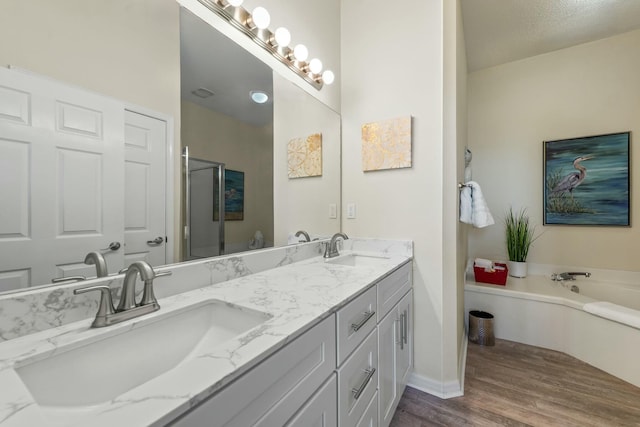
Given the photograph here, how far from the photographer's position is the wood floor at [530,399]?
1.39 m

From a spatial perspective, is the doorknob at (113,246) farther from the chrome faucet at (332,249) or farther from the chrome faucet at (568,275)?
the chrome faucet at (568,275)

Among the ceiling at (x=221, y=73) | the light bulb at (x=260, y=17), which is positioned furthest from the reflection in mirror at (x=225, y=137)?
the light bulb at (x=260, y=17)

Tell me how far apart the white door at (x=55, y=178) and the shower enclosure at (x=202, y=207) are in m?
0.23

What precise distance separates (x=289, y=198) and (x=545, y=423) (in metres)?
1.80

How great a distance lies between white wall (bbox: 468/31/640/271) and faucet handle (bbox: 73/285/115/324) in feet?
10.7

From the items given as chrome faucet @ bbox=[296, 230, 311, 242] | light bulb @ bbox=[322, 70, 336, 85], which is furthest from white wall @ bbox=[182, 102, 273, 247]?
light bulb @ bbox=[322, 70, 336, 85]

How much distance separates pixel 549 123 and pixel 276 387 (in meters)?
3.45

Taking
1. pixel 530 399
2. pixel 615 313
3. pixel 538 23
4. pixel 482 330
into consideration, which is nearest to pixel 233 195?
pixel 530 399

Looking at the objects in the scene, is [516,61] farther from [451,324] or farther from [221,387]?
[221,387]

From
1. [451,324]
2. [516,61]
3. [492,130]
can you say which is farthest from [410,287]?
[516,61]

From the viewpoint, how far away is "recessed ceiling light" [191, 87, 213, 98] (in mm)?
1028

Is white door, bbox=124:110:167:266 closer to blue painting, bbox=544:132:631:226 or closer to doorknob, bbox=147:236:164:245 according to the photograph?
doorknob, bbox=147:236:164:245

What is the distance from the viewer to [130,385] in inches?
23.6

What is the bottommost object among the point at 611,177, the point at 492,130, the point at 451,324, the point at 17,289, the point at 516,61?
the point at 451,324
